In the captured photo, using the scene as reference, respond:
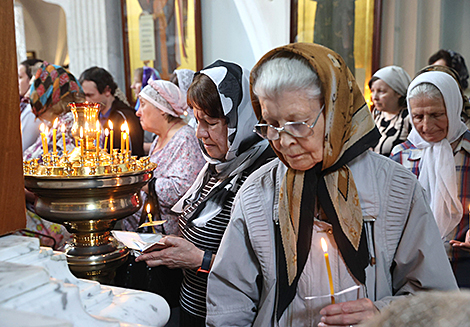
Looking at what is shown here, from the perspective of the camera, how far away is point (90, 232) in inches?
60.8

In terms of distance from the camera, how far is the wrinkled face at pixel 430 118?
8.13 feet

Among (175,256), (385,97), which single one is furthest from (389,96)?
(175,256)

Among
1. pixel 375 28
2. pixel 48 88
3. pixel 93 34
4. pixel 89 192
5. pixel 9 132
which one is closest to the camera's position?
pixel 9 132

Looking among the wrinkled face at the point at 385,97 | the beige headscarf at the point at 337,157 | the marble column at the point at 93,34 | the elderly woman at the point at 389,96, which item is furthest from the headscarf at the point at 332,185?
the marble column at the point at 93,34

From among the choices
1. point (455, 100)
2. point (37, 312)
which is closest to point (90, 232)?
point (37, 312)

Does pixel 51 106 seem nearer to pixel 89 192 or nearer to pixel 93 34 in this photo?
pixel 89 192

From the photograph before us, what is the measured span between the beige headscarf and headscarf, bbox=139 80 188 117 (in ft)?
6.13

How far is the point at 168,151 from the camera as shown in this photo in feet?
9.04

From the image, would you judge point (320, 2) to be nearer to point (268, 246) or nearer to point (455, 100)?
point (455, 100)

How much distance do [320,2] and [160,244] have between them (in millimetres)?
4724

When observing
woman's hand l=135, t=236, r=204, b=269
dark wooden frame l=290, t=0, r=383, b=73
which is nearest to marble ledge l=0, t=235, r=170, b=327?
woman's hand l=135, t=236, r=204, b=269

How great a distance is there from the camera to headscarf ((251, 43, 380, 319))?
1.18 m

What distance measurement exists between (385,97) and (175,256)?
3.18 meters

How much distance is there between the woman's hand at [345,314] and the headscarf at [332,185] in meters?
0.09
